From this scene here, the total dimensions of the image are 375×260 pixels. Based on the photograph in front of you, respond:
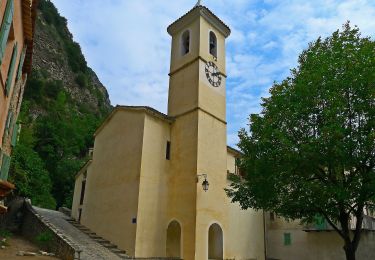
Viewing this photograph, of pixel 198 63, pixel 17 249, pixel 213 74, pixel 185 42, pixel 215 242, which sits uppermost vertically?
pixel 185 42

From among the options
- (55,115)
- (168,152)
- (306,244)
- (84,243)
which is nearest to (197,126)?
(168,152)

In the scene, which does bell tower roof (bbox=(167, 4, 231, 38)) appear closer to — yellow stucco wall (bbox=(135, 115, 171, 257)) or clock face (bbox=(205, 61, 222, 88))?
clock face (bbox=(205, 61, 222, 88))

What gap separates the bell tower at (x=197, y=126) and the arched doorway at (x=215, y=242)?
1.29 ft

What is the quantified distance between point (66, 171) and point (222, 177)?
23345 millimetres

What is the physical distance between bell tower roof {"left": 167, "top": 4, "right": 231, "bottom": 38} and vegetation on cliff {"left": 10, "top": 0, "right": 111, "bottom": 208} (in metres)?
12.3

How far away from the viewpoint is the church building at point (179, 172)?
17719 millimetres

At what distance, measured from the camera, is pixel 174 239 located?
19219 mm

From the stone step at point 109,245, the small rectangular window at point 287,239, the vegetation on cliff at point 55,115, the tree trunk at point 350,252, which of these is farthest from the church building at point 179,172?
the tree trunk at point 350,252

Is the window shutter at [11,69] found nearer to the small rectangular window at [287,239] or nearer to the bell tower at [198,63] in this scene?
the bell tower at [198,63]

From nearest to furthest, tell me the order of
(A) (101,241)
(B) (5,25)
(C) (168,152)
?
(B) (5,25) → (A) (101,241) → (C) (168,152)

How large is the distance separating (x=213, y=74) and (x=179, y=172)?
659 cm

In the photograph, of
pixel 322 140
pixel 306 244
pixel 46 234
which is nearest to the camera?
pixel 322 140

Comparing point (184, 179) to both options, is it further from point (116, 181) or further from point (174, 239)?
point (116, 181)

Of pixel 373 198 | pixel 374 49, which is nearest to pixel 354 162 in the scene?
pixel 373 198
